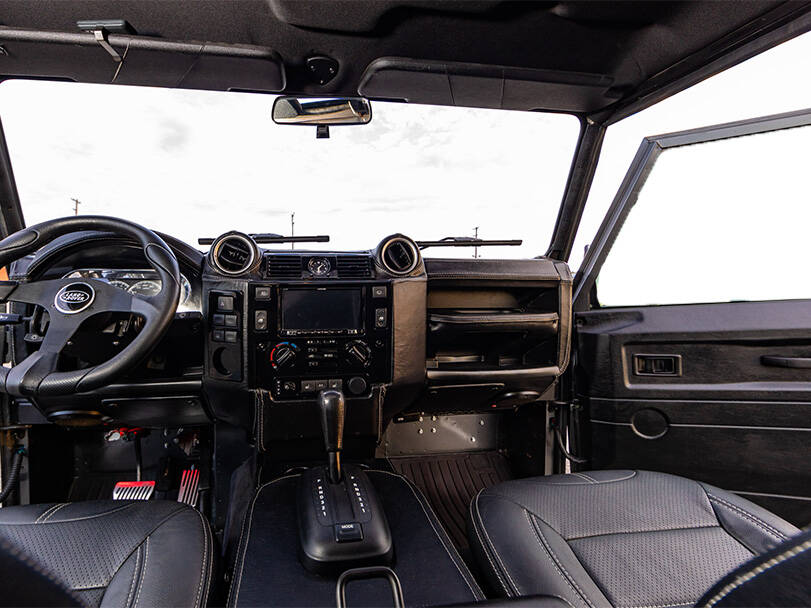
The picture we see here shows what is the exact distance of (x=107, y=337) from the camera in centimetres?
162

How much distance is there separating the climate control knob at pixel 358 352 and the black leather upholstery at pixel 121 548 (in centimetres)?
68

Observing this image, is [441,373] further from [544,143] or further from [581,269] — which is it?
[544,143]

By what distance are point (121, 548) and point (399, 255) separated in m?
1.19

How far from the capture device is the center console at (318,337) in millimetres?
1731

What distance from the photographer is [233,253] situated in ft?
5.71

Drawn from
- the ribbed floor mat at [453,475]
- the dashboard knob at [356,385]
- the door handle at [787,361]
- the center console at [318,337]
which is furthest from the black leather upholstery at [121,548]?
the door handle at [787,361]

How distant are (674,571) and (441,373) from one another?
3.34ft

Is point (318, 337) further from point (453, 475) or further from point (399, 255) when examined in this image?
point (453, 475)

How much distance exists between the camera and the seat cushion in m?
1.13

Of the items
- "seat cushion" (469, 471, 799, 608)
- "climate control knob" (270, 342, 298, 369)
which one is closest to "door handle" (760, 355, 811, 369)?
"seat cushion" (469, 471, 799, 608)

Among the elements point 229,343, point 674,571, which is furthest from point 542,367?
point 229,343

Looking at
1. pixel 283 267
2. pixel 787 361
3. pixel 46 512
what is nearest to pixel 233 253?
pixel 283 267

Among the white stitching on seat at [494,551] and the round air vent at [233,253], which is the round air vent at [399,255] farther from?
the white stitching on seat at [494,551]

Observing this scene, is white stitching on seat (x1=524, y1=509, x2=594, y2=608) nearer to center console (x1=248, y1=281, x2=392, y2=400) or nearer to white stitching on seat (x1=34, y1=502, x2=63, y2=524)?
center console (x1=248, y1=281, x2=392, y2=400)
